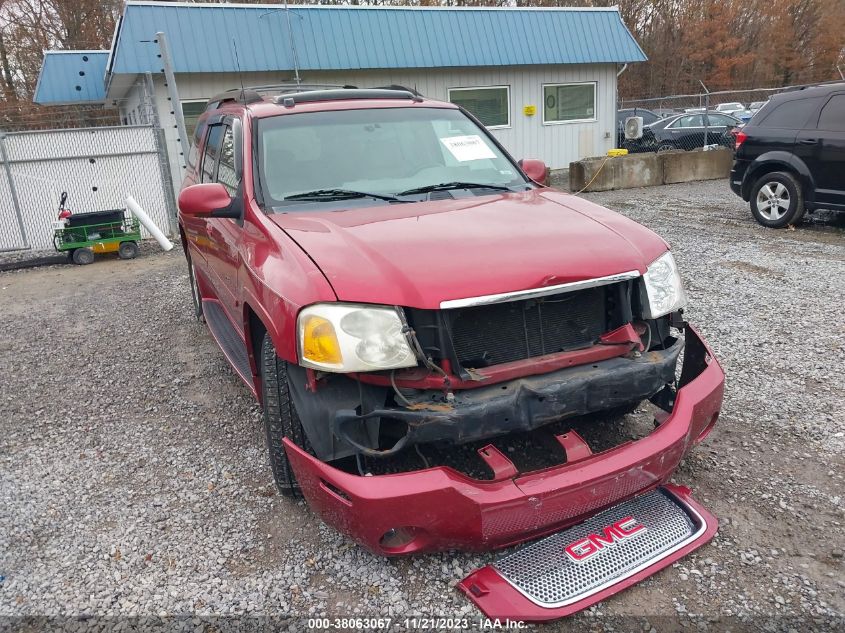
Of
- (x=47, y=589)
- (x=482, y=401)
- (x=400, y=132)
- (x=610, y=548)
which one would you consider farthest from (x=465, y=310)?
(x=47, y=589)

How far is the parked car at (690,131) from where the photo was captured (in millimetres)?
18609

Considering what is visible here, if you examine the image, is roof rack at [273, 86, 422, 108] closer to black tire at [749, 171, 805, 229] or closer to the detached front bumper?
the detached front bumper

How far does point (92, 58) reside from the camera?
16484 millimetres

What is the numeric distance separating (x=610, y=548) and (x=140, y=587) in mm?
2001

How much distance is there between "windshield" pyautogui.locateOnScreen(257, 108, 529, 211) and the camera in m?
3.64

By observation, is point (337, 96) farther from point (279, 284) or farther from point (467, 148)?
point (279, 284)

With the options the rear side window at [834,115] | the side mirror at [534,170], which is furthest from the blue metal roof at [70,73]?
the rear side window at [834,115]

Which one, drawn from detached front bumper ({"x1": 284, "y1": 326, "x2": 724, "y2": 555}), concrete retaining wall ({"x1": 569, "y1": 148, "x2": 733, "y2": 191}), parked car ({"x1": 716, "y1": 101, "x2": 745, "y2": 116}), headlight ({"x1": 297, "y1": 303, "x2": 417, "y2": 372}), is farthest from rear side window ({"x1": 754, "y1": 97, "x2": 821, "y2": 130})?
parked car ({"x1": 716, "y1": 101, "x2": 745, "y2": 116})

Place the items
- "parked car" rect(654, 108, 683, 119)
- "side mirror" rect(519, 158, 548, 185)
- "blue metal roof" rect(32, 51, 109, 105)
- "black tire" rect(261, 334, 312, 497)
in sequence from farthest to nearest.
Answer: "parked car" rect(654, 108, 683, 119) → "blue metal roof" rect(32, 51, 109, 105) → "side mirror" rect(519, 158, 548, 185) → "black tire" rect(261, 334, 312, 497)

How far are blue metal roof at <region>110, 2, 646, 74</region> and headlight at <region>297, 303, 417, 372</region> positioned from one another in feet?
35.5

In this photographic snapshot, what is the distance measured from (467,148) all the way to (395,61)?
11.3 meters

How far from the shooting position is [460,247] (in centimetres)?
285

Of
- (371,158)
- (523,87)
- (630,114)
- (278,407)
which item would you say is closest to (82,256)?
(371,158)

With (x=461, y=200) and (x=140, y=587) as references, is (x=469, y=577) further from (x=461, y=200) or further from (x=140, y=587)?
(x=461, y=200)
